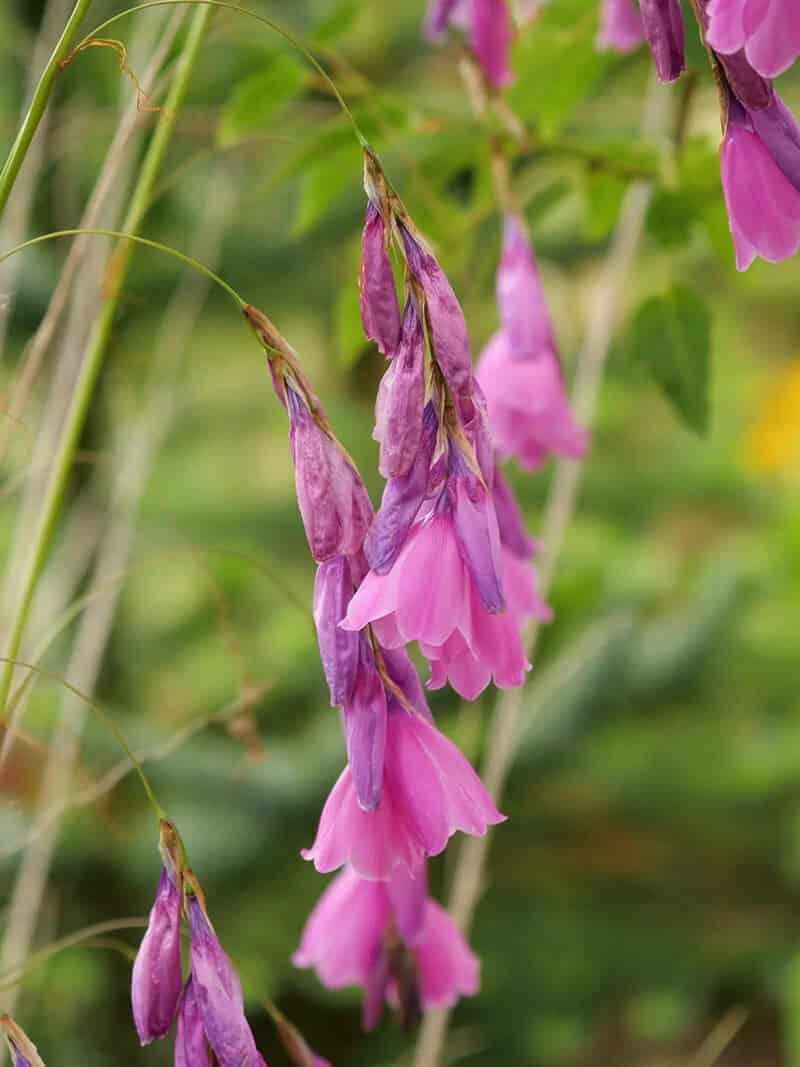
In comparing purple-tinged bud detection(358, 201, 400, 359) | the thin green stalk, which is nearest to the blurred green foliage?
the thin green stalk

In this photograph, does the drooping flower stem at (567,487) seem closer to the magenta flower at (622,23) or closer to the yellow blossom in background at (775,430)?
the magenta flower at (622,23)

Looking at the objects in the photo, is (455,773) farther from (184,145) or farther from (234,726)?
(184,145)

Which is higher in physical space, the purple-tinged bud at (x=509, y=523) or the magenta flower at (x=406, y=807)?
the purple-tinged bud at (x=509, y=523)

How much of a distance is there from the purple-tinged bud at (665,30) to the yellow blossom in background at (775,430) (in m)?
2.54

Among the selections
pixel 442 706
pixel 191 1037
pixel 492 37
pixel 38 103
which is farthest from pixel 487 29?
pixel 442 706

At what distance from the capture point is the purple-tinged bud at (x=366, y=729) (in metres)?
0.28

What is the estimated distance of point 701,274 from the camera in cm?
282

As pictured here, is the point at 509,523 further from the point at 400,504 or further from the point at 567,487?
the point at 567,487

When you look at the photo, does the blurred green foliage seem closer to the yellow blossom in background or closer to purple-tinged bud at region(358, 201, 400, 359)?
the yellow blossom in background

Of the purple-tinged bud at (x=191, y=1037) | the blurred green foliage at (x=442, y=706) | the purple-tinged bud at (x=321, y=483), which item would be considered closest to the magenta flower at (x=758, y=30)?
the purple-tinged bud at (x=321, y=483)

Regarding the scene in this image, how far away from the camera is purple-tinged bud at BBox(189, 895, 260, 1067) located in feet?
0.89

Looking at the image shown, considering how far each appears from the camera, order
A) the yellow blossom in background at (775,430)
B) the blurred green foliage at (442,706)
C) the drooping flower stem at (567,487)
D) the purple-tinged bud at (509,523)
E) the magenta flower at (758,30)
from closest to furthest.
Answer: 1. the magenta flower at (758,30)
2. the purple-tinged bud at (509,523)
3. the drooping flower stem at (567,487)
4. the blurred green foliage at (442,706)
5. the yellow blossom in background at (775,430)

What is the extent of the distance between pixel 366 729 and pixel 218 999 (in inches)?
2.5

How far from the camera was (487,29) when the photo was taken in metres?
0.45
